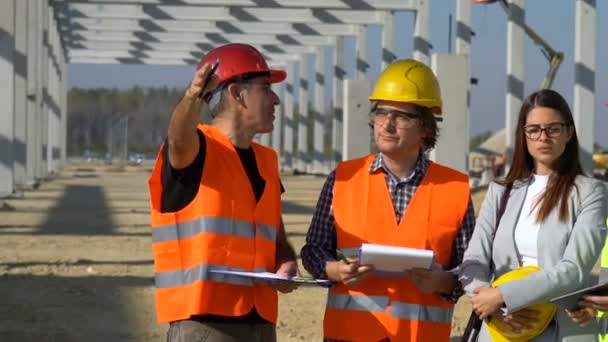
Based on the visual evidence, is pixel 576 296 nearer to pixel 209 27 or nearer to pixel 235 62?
pixel 235 62

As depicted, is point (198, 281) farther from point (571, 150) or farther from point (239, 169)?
point (571, 150)

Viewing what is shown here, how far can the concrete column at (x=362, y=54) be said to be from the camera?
3306 cm

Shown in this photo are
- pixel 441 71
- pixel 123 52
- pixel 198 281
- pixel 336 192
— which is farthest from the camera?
pixel 123 52

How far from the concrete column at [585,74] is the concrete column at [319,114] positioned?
22.4 m

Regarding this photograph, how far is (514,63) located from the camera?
2083cm

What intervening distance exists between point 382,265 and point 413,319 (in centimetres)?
31

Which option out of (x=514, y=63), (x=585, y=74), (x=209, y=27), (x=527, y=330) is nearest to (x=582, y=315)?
(x=527, y=330)

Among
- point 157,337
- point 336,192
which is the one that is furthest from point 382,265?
point 157,337

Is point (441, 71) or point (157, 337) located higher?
point (441, 71)

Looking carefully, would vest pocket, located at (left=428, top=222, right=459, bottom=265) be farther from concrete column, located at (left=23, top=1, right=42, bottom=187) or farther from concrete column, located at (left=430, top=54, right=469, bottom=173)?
concrete column, located at (left=23, top=1, right=42, bottom=187)

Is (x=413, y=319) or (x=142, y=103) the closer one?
(x=413, y=319)

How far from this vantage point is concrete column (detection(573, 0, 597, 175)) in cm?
1842

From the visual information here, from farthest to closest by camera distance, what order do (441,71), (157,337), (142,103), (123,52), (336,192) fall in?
(142,103)
(123,52)
(441,71)
(157,337)
(336,192)

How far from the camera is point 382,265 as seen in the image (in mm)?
4062
